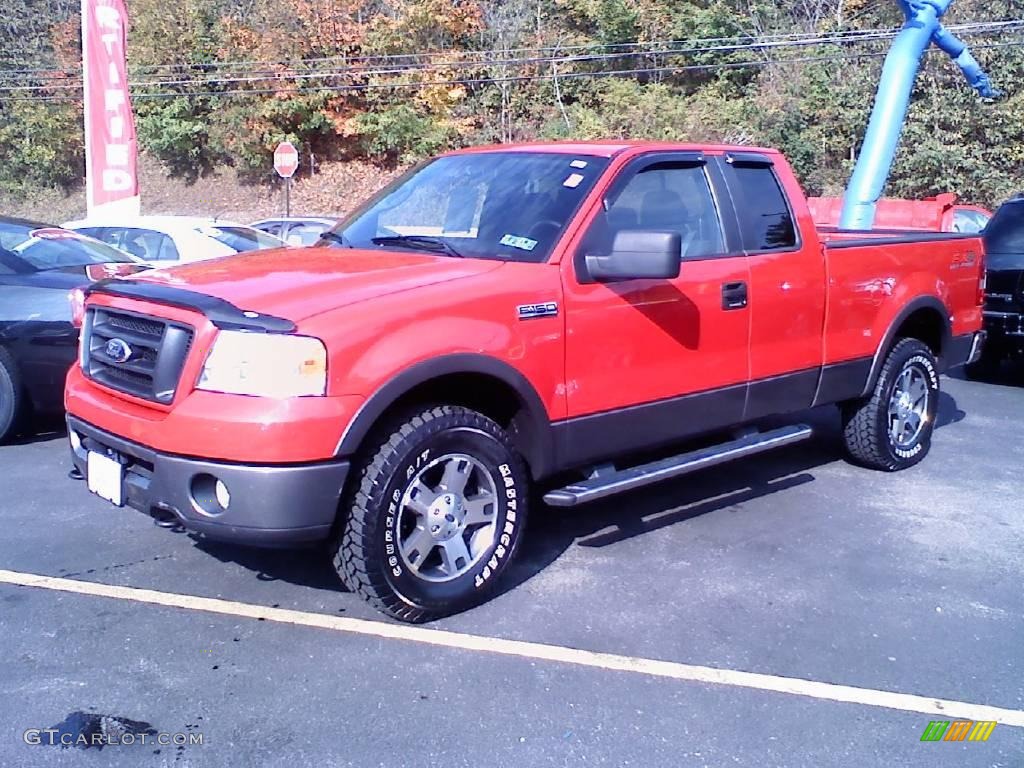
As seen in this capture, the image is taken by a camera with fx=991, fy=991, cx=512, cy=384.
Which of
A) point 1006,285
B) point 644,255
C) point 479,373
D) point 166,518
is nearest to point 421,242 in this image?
point 479,373

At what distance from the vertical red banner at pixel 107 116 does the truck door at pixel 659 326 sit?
12.3m

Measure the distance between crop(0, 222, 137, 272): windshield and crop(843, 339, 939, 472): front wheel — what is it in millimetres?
5460

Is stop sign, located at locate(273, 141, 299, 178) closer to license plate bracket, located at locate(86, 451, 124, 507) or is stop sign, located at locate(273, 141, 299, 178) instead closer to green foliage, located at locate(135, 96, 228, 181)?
green foliage, located at locate(135, 96, 228, 181)

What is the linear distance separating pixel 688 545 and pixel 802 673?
1.37m

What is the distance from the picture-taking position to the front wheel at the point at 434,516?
12.4 feet

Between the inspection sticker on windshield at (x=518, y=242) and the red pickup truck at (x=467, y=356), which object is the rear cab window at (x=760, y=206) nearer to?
the red pickup truck at (x=467, y=356)

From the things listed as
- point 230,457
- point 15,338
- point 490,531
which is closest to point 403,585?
point 490,531

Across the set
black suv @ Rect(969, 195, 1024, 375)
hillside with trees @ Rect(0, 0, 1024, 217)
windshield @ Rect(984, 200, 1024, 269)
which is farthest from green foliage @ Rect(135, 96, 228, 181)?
black suv @ Rect(969, 195, 1024, 375)

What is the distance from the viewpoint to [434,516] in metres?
4.00

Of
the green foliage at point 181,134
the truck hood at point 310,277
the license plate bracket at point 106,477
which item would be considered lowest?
the license plate bracket at point 106,477

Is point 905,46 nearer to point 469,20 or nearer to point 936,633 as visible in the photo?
point 936,633

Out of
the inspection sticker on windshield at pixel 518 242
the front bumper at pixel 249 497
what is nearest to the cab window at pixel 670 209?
the inspection sticker on windshield at pixel 518 242

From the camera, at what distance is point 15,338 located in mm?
6531

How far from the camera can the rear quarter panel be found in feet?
18.8
